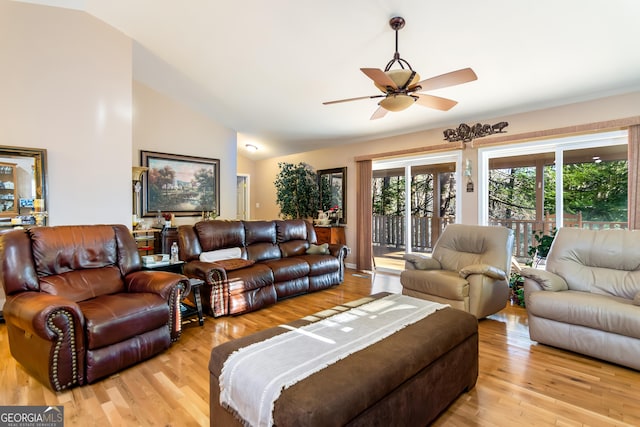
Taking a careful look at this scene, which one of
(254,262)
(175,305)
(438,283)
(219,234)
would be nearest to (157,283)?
(175,305)

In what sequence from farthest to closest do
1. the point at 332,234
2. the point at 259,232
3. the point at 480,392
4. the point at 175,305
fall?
the point at 332,234 < the point at 259,232 < the point at 175,305 < the point at 480,392

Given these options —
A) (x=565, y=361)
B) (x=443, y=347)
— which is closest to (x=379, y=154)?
(x=565, y=361)

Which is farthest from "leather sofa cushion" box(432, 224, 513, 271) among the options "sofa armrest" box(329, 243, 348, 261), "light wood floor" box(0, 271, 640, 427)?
"sofa armrest" box(329, 243, 348, 261)

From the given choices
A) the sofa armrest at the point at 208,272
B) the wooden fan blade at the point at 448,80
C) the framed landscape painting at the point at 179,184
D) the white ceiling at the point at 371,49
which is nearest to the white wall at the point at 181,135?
the framed landscape painting at the point at 179,184

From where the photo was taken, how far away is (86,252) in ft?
8.86

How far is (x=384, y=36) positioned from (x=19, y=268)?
12.1ft

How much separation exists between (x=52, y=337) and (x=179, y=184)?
425 centimetres

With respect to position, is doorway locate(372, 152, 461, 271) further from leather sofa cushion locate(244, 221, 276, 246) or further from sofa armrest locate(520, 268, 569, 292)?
leather sofa cushion locate(244, 221, 276, 246)

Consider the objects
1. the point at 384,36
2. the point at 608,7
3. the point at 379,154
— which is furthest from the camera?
the point at 379,154

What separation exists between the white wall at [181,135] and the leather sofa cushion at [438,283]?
4.30 meters

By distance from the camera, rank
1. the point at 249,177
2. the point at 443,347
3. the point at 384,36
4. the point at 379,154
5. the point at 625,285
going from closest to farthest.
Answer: the point at 443,347 < the point at 625,285 < the point at 384,36 < the point at 379,154 < the point at 249,177

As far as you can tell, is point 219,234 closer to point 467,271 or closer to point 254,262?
point 254,262

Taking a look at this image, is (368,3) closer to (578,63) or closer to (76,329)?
(578,63)

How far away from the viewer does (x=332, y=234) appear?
6.45 metres
